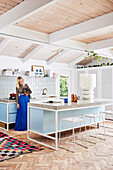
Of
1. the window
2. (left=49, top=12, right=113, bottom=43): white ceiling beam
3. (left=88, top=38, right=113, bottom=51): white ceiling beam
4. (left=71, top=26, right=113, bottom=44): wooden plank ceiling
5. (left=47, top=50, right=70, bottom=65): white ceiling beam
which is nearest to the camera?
(left=49, top=12, right=113, bottom=43): white ceiling beam

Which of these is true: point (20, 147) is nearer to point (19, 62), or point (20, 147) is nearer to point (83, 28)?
point (83, 28)

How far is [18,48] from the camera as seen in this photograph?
686 centimetres

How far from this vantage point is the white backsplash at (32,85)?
7.05 m

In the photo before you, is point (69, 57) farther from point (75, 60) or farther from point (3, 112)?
point (3, 112)

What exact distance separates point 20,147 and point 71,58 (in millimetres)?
5371

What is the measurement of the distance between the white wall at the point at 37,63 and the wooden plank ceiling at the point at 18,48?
0.21m

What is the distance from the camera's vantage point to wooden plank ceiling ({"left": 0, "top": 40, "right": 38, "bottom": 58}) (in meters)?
6.51

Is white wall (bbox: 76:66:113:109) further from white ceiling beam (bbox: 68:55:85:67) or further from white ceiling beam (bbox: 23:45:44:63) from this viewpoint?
white ceiling beam (bbox: 23:45:44:63)

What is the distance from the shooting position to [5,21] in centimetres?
383

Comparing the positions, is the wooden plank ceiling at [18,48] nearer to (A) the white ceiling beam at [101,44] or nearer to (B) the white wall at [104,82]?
(A) the white ceiling beam at [101,44]

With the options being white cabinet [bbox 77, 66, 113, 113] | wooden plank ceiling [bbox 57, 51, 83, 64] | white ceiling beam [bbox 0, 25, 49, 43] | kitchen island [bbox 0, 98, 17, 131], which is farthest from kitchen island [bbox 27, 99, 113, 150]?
wooden plank ceiling [bbox 57, 51, 83, 64]

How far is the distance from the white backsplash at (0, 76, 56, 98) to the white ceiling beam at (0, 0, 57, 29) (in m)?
3.42

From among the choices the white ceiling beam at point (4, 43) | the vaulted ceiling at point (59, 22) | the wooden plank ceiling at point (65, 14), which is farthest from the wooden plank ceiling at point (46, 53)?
the wooden plank ceiling at point (65, 14)

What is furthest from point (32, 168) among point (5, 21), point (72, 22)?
point (72, 22)
